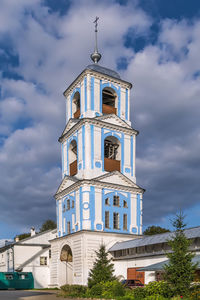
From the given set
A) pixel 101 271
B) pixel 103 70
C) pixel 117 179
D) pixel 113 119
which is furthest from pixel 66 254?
pixel 103 70

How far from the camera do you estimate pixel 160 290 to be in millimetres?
19078

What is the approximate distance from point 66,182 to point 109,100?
9.50m

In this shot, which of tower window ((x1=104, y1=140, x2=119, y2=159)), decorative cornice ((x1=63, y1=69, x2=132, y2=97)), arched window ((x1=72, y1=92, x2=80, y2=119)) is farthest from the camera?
arched window ((x1=72, y1=92, x2=80, y2=119))

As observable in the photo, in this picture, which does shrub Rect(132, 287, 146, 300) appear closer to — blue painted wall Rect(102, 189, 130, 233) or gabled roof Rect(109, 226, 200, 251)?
gabled roof Rect(109, 226, 200, 251)

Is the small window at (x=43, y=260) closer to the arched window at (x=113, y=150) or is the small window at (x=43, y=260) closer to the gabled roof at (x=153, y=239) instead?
the gabled roof at (x=153, y=239)

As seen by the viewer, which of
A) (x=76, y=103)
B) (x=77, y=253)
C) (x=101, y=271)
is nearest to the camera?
(x=101, y=271)

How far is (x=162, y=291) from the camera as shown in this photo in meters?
19.0

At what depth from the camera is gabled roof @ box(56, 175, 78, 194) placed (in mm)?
34806

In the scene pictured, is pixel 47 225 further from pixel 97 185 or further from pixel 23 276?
pixel 97 185

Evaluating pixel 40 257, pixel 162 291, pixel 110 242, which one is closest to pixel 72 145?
pixel 110 242

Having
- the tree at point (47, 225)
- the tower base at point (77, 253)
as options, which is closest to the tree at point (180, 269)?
the tower base at point (77, 253)

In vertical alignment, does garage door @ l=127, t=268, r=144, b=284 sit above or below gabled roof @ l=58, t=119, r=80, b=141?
below

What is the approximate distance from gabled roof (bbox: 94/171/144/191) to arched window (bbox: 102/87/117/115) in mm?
6357

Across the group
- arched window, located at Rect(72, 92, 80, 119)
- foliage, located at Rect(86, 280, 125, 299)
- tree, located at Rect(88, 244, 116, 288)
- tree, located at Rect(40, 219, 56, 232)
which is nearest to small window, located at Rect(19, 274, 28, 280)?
tree, located at Rect(88, 244, 116, 288)
